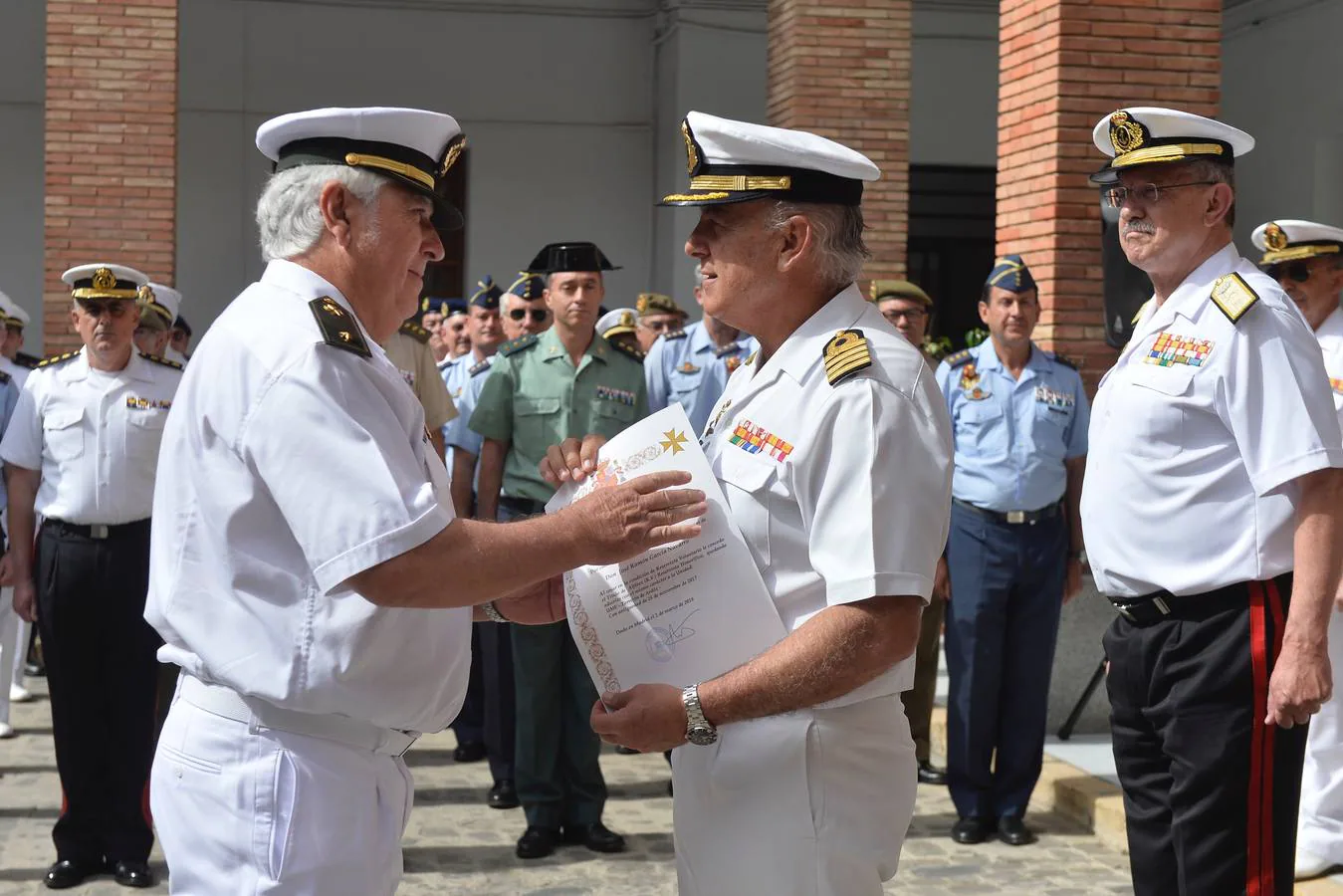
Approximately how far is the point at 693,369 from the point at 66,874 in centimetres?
383

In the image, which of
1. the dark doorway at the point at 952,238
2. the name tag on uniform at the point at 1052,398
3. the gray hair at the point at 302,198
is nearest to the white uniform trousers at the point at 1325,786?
the name tag on uniform at the point at 1052,398

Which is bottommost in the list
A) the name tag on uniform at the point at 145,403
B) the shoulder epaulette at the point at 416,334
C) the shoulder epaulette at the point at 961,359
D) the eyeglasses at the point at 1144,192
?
the name tag on uniform at the point at 145,403

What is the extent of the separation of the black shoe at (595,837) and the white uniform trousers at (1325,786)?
7.92 ft

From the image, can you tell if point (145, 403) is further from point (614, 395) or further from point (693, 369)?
point (693, 369)

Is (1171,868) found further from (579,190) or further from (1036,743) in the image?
(579,190)

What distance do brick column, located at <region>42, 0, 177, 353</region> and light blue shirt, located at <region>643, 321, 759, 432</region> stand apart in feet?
13.0

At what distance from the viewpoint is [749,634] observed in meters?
2.43

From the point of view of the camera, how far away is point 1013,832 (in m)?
5.82

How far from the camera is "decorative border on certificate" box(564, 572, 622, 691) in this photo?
8.34ft

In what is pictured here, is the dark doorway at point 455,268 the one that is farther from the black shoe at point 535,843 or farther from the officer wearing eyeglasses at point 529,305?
the black shoe at point 535,843

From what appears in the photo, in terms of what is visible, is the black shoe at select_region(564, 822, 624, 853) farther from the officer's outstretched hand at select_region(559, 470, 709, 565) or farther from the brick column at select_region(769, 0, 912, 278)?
the brick column at select_region(769, 0, 912, 278)

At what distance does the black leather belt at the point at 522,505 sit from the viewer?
5996 mm

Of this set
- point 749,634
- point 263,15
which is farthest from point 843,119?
point 749,634
